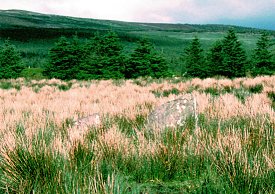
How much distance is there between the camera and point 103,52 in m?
35.0

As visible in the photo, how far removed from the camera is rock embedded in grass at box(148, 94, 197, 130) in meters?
5.73

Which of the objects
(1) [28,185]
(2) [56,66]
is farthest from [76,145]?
(2) [56,66]

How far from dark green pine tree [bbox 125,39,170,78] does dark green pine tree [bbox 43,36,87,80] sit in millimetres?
5540

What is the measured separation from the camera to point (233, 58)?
113 feet

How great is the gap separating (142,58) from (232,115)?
28.8 meters

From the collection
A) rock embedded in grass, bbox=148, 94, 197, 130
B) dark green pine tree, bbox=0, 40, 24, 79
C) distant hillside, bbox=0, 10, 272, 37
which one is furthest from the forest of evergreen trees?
distant hillside, bbox=0, 10, 272, 37

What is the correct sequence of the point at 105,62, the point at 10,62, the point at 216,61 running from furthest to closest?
the point at 10,62 < the point at 216,61 < the point at 105,62

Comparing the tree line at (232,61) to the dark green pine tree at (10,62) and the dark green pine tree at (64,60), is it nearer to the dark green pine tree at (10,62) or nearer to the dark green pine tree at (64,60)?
the dark green pine tree at (64,60)

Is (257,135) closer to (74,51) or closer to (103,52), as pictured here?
(103,52)

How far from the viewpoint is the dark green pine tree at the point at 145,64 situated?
112 ft

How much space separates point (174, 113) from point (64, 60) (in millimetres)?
32065

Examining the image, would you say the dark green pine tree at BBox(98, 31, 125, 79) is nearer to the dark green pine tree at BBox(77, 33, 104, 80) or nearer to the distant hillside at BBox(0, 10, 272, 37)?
the dark green pine tree at BBox(77, 33, 104, 80)

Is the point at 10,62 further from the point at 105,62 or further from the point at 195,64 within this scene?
the point at 195,64

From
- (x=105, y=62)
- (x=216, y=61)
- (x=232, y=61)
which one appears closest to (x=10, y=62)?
(x=105, y=62)
